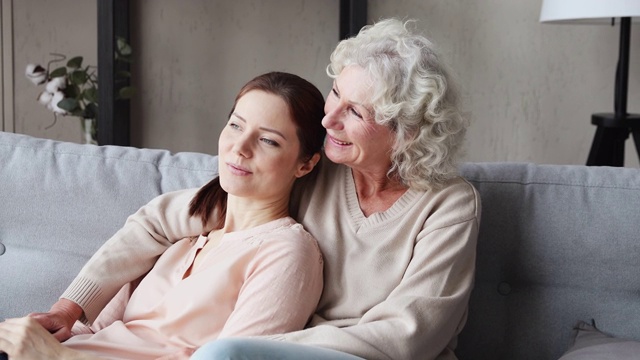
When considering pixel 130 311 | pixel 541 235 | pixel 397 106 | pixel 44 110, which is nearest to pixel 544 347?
pixel 541 235

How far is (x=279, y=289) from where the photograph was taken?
1690 mm

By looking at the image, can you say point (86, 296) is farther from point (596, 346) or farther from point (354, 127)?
point (596, 346)

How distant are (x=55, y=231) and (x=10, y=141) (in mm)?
246

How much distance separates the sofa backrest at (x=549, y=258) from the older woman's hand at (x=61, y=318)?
798mm

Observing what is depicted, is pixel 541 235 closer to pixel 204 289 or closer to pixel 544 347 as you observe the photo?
pixel 544 347

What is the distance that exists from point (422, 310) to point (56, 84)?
2112 mm

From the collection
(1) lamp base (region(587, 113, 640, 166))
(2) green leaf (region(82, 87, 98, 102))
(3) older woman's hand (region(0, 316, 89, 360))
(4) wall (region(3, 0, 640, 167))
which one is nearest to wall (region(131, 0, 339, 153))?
(4) wall (region(3, 0, 640, 167))

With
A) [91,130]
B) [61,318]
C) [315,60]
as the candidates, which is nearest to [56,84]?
[91,130]

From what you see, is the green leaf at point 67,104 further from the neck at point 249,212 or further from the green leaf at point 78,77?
the neck at point 249,212

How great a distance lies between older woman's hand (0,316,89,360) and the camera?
5.58ft

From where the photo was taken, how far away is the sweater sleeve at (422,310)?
1625 mm

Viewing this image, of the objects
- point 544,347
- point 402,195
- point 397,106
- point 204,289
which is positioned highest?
point 397,106

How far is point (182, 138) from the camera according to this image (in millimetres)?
3818

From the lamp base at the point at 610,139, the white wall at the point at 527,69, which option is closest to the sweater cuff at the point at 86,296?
the lamp base at the point at 610,139
